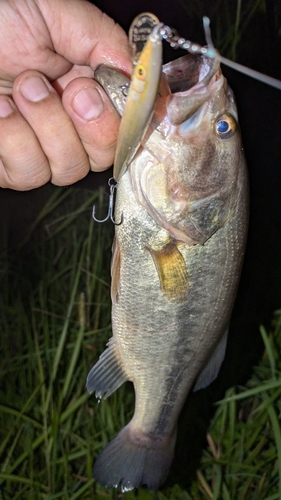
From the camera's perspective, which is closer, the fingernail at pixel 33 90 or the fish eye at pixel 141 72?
the fish eye at pixel 141 72

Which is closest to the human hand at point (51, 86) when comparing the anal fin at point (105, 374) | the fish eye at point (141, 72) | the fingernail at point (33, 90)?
the fingernail at point (33, 90)

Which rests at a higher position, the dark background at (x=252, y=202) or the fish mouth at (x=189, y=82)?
the fish mouth at (x=189, y=82)

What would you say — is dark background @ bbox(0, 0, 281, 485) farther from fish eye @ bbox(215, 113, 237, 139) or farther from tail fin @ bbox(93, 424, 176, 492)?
fish eye @ bbox(215, 113, 237, 139)

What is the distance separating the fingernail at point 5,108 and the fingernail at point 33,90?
10 cm

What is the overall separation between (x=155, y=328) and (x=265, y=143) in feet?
6.43

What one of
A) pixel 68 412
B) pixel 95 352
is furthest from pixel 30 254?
pixel 68 412

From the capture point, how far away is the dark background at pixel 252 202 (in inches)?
118

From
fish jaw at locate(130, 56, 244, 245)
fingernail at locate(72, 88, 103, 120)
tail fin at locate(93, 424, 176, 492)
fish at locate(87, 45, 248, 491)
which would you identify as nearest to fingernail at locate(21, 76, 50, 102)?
fingernail at locate(72, 88, 103, 120)

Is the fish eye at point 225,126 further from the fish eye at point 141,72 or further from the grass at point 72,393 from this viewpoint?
the grass at point 72,393

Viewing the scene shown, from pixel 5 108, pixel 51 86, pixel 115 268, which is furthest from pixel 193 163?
pixel 5 108

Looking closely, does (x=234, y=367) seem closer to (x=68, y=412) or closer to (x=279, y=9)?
(x=68, y=412)

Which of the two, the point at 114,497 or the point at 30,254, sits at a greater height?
the point at 30,254

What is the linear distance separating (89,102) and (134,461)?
4.77 feet

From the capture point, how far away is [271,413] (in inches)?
105
